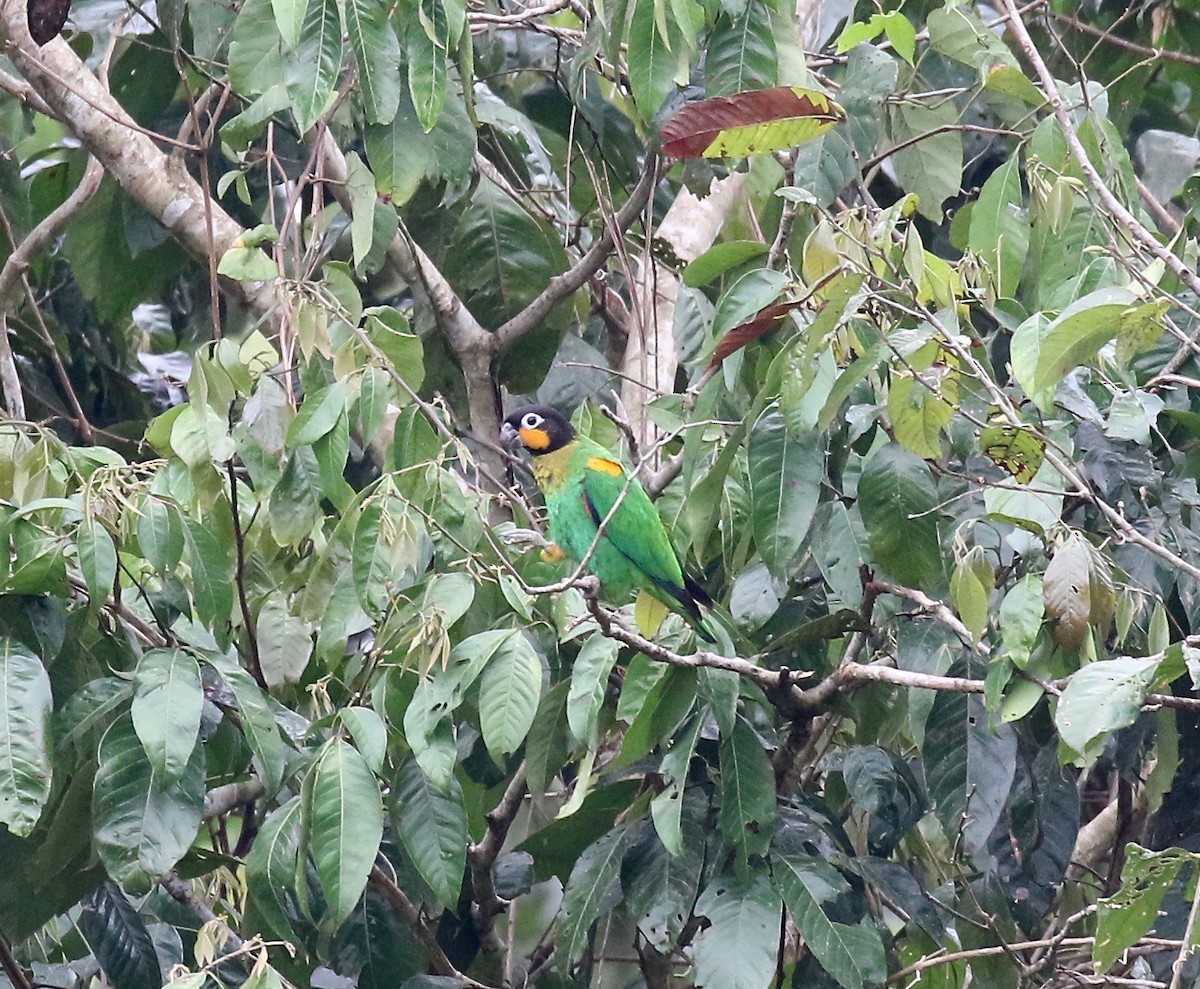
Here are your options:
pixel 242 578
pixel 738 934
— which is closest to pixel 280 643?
pixel 242 578

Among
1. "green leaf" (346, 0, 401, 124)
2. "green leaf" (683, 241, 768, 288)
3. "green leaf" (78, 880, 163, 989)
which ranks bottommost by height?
"green leaf" (78, 880, 163, 989)

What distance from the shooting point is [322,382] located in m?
3.38

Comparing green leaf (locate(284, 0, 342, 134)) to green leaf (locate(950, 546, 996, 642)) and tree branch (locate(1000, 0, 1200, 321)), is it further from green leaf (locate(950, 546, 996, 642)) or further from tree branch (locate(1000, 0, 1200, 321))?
green leaf (locate(950, 546, 996, 642))

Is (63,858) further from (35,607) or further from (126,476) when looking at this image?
(126,476)

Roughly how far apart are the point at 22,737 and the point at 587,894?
132 cm

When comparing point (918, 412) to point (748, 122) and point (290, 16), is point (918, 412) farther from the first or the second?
point (290, 16)

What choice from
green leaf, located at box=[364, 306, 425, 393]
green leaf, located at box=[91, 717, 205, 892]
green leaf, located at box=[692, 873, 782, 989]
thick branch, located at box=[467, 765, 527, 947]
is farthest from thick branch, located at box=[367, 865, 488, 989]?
green leaf, located at box=[364, 306, 425, 393]

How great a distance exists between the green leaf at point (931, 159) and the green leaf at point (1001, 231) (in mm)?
522

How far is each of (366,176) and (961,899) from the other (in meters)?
2.35

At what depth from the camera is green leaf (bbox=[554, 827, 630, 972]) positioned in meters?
3.35

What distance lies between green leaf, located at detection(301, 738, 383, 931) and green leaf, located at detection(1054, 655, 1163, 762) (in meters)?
1.25

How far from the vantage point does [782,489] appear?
3.04 metres

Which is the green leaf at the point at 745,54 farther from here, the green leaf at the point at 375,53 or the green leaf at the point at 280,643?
the green leaf at the point at 280,643

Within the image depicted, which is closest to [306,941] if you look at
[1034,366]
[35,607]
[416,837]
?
[416,837]
